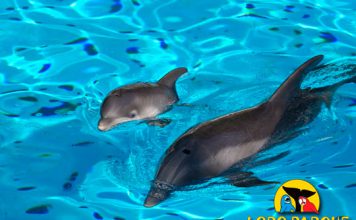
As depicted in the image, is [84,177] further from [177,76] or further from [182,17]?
[182,17]

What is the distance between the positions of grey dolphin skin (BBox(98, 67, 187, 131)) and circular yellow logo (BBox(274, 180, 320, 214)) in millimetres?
1344

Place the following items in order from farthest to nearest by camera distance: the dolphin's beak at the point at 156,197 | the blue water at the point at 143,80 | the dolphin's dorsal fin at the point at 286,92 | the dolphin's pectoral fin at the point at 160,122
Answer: the dolphin's pectoral fin at the point at 160,122 < the dolphin's dorsal fin at the point at 286,92 < the blue water at the point at 143,80 < the dolphin's beak at the point at 156,197

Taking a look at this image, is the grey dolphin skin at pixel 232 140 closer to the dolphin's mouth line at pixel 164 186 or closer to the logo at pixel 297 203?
the dolphin's mouth line at pixel 164 186

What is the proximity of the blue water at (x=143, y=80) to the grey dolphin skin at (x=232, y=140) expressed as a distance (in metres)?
0.13

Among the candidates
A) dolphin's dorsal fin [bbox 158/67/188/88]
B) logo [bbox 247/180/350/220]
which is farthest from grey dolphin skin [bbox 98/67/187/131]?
logo [bbox 247/180/350/220]

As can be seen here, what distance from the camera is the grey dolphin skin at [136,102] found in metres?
4.62

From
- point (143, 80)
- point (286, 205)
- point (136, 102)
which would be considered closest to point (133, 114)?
point (136, 102)

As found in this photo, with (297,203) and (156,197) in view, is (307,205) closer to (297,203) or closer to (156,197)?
(297,203)

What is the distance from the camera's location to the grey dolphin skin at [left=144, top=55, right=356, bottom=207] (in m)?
3.58

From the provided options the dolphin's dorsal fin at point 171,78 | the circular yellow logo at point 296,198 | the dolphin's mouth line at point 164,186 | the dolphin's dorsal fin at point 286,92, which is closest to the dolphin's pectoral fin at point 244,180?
the circular yellow logo at point 296,198

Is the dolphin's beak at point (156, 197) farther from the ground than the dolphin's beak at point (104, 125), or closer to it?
closer to it

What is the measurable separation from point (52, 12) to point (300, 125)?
3.56 meters

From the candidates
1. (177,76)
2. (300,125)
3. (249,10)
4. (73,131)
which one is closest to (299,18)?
(249,10)

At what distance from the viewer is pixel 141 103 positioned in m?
4.76
